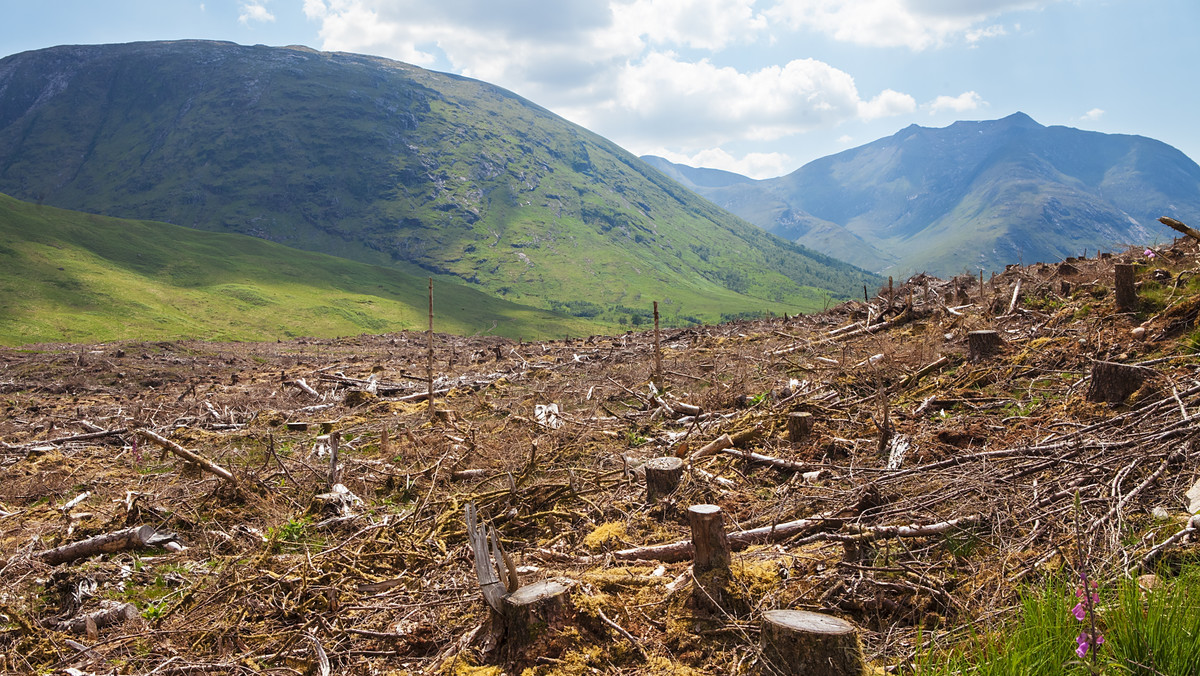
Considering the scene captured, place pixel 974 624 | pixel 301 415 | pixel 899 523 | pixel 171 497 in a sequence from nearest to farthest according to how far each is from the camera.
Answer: pixel 974 624, pixel 899 523, pixel 171 497, pixel 301 415

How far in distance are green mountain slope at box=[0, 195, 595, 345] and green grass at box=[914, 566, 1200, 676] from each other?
49.7 m

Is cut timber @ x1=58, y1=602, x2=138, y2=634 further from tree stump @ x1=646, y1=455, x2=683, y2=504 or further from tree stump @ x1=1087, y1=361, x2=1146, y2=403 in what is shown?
tree stump @ x1=1087, y1=361, x2=1146, y2=403

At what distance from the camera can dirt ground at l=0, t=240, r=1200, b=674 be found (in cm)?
412

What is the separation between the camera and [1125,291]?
977 cm

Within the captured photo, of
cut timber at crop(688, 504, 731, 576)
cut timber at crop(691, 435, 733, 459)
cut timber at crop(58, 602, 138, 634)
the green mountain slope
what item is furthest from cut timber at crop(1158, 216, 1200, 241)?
the green mountain slope

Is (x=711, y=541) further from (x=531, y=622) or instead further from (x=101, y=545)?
(x=101, y=545)

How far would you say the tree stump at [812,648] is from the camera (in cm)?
314

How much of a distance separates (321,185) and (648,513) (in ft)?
597

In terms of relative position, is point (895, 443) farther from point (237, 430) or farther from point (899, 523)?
point (237, 430)

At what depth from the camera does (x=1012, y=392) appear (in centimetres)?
827

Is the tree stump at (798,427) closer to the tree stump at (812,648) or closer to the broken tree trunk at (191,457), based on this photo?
the tree stump at (812,648)

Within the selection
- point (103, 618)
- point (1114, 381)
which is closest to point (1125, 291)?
point (1114, 381)

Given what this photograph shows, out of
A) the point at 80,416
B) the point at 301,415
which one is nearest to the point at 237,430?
the point at 301,415

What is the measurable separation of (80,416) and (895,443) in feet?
59.9
